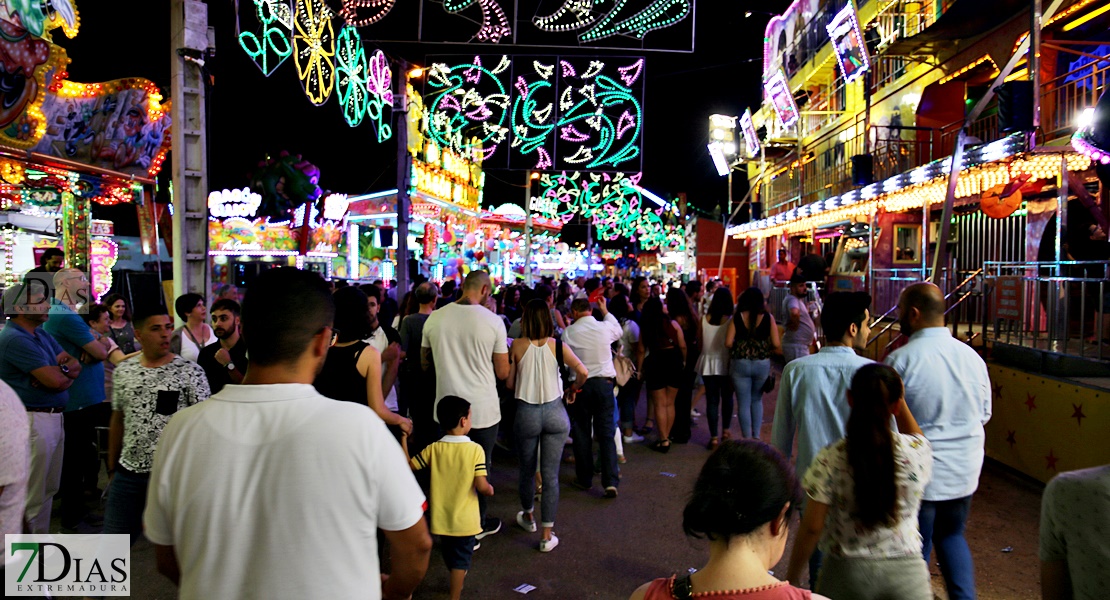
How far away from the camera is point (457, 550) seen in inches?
169

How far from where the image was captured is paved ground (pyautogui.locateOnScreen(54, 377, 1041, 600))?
4641 millimetres

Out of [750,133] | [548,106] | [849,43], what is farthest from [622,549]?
[750,133]

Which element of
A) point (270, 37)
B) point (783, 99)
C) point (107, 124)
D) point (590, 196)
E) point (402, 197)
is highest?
point (783, 99)

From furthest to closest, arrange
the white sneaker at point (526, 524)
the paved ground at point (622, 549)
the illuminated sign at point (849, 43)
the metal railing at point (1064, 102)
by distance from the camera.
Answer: the illuminated sign at point (849, 43) < the metal railing at point (1064, 102) < the white sneaker at point (526, 524) < the paved ground at point (622, 549)

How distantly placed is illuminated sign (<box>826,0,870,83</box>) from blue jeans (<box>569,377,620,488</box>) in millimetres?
12049

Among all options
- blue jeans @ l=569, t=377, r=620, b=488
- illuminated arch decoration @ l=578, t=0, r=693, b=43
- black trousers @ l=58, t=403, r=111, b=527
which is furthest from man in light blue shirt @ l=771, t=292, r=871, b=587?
illuminated arch decoration @ l=578, t=0, r=693, b=43

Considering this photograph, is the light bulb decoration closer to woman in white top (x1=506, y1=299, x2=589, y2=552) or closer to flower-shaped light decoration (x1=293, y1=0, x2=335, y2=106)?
flower-shaped light decoration (x1=293, y1=0, x2=335, y2=106)

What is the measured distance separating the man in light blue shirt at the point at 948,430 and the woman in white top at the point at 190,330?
5.03 m

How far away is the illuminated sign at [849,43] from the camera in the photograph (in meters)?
15.0

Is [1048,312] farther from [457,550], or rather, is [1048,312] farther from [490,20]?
[490,20]

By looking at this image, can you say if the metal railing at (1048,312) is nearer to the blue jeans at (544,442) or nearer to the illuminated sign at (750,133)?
the blue jeans at (544,442)

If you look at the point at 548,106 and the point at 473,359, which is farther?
the point at 548,106

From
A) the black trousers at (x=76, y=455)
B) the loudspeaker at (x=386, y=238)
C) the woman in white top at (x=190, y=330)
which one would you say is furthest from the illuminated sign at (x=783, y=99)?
the black trousers at (x=76, y=455)

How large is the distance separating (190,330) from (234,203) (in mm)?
19316
